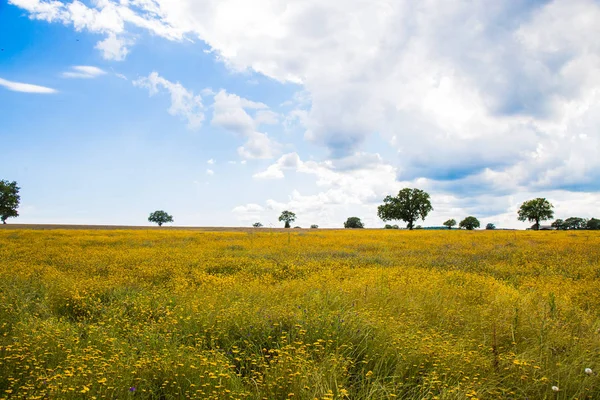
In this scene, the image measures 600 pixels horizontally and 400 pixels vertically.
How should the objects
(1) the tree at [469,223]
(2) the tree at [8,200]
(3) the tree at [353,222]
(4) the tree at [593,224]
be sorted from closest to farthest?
(2) the tree at [8,200] < (4) the tree at [593,224] < (1) the tree at [469,223] < (3) the tree at [353,222]

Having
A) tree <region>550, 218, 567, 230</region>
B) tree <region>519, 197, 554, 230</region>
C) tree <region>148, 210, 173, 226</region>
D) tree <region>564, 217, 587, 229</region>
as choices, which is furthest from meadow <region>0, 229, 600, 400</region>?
tree <region>564, 217, 587, 229</region>

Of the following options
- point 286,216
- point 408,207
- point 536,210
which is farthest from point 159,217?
point 536,210

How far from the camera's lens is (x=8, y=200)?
63406mm

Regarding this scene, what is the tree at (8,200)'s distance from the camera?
63306 millimetres

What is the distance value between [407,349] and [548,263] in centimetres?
1354

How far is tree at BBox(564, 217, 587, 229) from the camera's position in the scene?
10526 centimetres

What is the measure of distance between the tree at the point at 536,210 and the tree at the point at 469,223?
2549 centimetres

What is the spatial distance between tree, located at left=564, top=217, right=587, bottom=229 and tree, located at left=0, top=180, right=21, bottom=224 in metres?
136

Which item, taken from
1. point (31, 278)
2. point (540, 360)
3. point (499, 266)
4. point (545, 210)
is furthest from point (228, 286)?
point (545, 210)

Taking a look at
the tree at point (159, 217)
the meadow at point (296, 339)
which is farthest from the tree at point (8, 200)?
the meadow at point (296, 339)

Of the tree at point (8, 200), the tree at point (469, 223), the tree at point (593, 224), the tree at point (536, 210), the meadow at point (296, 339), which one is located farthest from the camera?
the tree at point (469, 223)

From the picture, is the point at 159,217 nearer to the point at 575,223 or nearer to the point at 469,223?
A: the point at 469,223

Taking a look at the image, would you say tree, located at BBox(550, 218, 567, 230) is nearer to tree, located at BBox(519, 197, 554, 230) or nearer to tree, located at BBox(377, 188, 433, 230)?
tree, located at BBox(519, 197, 554, 230)

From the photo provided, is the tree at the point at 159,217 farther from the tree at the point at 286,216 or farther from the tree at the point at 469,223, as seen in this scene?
the tree at the point at 469,223
